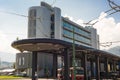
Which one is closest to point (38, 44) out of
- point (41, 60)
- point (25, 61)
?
point (41, 60)

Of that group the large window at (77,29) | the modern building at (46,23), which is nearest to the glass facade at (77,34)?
the large window at (77,29)

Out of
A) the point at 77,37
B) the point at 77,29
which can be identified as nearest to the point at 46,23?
the point at 77,37

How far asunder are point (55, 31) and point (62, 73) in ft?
223

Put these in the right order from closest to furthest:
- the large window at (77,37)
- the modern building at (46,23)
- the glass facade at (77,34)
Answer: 1. the modern building at (46,23)
2. the glass facade at (77,34)
3. the large window at (77,37)

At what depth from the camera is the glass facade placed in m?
118

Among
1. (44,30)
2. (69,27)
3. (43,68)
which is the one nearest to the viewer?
(43,68)

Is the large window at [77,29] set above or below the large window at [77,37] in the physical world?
above

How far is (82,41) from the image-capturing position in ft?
445

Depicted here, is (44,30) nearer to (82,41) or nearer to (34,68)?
(82,41)

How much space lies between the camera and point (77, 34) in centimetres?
13062

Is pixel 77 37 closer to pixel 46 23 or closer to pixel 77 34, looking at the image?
pixel 77 34

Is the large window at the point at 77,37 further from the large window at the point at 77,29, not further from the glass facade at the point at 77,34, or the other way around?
the large window at the point at 77,29

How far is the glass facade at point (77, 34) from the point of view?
388 feet

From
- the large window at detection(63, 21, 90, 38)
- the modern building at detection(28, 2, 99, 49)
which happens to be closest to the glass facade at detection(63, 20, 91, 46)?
the large window at detection(63, 21, 90, 38)
